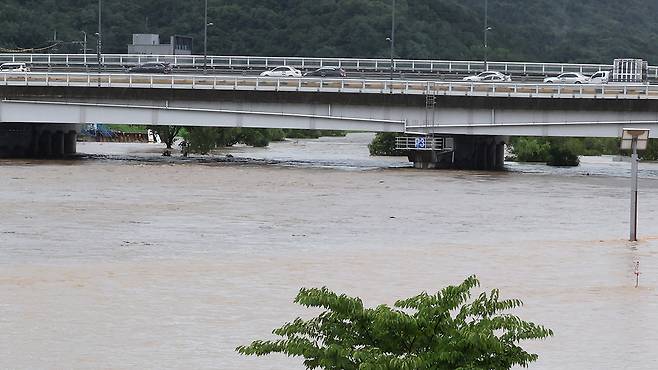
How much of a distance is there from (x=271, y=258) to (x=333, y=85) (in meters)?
41.8

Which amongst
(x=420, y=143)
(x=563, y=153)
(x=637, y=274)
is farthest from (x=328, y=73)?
(x=637, y=274)

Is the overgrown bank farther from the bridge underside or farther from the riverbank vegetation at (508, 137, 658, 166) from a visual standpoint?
the bridge underside

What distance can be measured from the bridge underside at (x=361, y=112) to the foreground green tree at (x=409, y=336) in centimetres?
5638

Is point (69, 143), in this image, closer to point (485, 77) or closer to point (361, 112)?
point (361, 112)

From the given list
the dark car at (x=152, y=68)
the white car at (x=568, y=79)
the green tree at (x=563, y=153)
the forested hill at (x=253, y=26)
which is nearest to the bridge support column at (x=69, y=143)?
the dark car at (x=152, y=68)

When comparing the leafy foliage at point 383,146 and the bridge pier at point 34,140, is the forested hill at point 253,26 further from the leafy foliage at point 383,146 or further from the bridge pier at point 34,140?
the bridge pier at point 34,140

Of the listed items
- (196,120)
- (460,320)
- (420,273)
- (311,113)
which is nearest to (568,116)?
(311,113)

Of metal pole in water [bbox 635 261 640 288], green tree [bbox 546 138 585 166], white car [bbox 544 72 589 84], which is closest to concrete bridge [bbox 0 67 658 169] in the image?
white car [bbox 544 72 589 84]

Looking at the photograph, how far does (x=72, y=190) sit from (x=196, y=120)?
76.3 feet

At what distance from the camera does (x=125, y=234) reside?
3575cm

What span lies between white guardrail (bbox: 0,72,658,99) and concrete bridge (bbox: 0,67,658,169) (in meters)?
0.05

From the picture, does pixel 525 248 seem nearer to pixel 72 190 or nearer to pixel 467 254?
pixel 467 254

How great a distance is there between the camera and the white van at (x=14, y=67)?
81.6 meters

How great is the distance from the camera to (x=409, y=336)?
13336 mm
